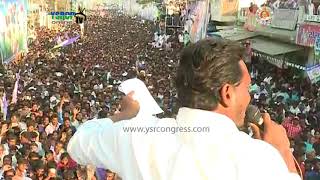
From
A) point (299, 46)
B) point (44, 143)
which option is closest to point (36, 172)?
point (44, 143)

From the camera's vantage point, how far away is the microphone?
3.04 feet

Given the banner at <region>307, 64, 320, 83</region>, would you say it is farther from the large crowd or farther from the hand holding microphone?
the hand holding microphone

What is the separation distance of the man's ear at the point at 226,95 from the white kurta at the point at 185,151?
2cm

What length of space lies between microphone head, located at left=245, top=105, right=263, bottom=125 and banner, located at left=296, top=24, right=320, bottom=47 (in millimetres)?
7475

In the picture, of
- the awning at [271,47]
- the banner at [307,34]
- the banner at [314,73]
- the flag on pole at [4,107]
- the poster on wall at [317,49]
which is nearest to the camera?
the flag on pole at [4,107]

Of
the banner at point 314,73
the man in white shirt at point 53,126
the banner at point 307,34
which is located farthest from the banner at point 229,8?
the man in white shirt at point 53,126

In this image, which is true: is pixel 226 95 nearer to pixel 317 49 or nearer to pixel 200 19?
pixel 317 49

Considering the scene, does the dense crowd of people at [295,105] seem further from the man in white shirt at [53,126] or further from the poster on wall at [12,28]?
the poster on wall at [12,28]

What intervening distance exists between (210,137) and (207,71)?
0.33ft

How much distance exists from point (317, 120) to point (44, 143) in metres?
2.93

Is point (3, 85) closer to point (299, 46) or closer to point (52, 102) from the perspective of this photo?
point (52, 102)

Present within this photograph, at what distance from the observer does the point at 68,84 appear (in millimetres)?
7879

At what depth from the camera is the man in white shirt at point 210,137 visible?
0.83 meters

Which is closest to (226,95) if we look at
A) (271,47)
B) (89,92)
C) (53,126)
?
(53,126)
